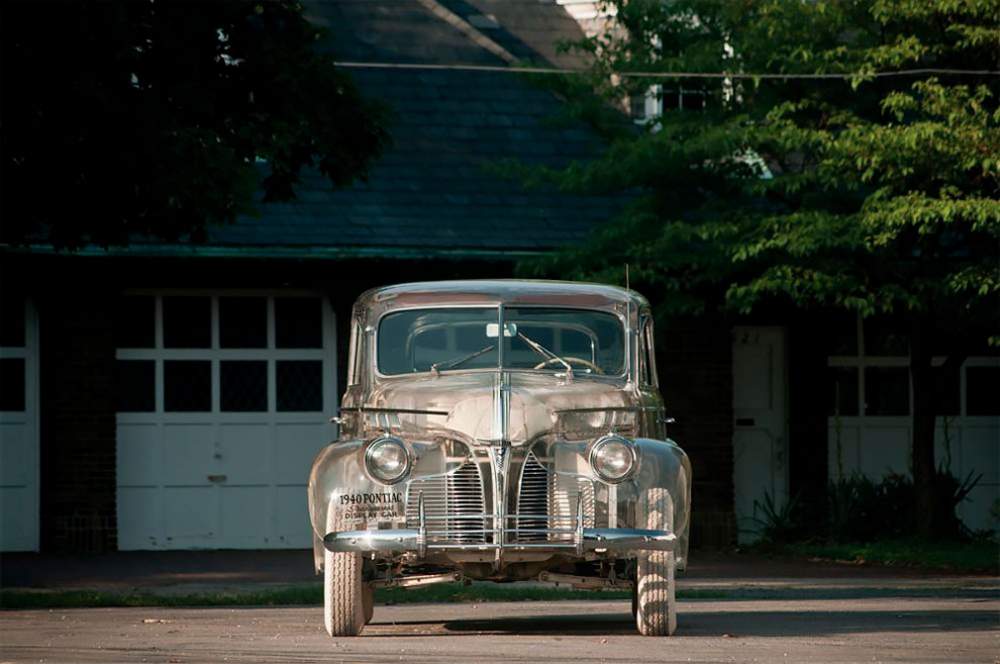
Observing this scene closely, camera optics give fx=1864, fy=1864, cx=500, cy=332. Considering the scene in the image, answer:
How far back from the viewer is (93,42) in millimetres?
13750

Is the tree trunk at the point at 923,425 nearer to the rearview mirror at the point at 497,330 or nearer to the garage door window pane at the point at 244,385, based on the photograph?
the garage door window pane at the point at 244,385

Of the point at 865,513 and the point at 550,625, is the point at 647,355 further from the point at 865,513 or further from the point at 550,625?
the point at 865,513

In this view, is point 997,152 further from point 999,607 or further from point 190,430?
point 190,430

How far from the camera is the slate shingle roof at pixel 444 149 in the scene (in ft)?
65.6

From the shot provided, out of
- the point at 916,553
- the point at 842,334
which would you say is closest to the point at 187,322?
the point at 842,334

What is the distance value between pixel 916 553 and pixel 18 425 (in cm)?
922

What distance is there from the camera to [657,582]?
10422 mm

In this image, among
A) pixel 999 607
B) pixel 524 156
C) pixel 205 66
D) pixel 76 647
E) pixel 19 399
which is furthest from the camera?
pixel 524 156

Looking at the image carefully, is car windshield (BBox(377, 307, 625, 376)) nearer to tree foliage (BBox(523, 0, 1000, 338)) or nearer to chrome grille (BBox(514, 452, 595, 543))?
chrome grille (BBox(514, 452, 595, 543))

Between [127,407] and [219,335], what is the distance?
4.04ft

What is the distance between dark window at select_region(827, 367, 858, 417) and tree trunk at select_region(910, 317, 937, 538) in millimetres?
2237

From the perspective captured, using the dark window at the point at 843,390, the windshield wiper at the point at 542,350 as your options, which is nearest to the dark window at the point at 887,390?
the dark window at the point at 843,390

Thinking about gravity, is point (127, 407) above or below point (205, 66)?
below

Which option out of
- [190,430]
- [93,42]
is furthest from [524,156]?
[93,42]
